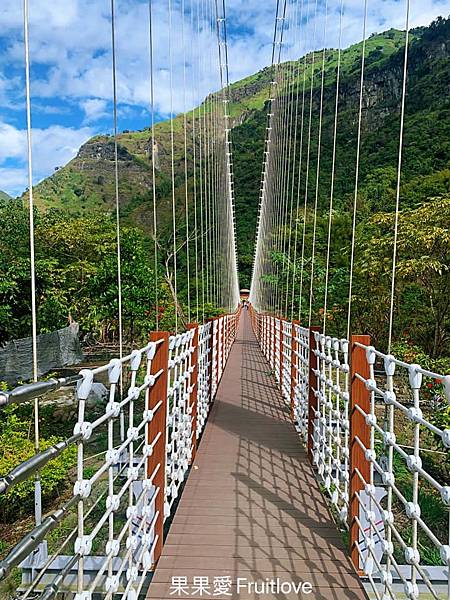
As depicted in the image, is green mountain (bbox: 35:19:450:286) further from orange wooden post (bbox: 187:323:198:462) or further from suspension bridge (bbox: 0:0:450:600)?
suspension bridge (bbox: 0:0:450:600)

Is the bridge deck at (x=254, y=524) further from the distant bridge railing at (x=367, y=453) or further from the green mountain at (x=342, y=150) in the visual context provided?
the green mountain at (x=342, y=150)

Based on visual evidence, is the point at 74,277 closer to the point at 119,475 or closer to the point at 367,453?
the point at 119,475

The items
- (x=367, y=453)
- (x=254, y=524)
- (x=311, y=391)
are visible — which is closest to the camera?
(x=367, y=453)

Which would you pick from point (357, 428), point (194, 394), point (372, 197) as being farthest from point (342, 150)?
point (357, 428)

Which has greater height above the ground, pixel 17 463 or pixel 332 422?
pixel 332 422

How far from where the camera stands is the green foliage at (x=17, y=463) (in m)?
4.54

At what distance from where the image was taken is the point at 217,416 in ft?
11.8

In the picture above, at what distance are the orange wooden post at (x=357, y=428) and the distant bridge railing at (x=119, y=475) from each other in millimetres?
596

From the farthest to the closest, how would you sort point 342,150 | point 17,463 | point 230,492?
point 342,150 < point 17,463 < point 230,492

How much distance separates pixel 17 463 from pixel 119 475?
129 inches

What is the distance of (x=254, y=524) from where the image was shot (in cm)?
184

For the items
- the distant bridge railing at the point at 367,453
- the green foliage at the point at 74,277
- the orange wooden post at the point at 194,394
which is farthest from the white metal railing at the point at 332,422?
the green foliage at the point at 74,277

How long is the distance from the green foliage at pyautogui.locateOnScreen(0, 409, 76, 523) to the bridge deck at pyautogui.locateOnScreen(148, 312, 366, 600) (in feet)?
7.09

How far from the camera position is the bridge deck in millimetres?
1496
